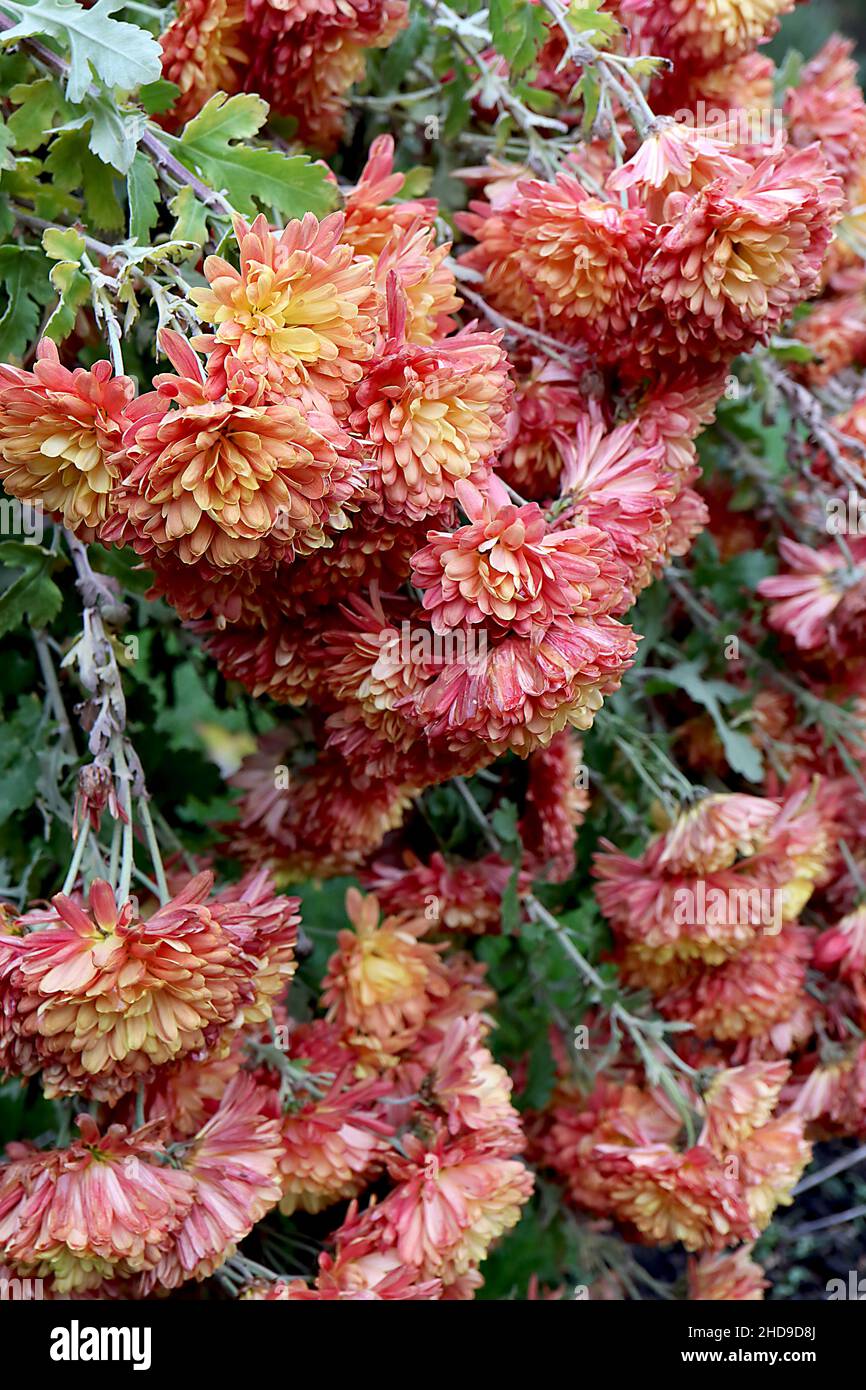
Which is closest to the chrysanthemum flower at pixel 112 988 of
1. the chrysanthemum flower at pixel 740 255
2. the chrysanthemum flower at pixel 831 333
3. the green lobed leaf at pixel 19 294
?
the green lobed leaf at pixel 19 294

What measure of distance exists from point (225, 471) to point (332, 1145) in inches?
25.9

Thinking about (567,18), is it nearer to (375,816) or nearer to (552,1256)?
(375,816)

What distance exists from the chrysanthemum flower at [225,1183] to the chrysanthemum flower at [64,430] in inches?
21.0

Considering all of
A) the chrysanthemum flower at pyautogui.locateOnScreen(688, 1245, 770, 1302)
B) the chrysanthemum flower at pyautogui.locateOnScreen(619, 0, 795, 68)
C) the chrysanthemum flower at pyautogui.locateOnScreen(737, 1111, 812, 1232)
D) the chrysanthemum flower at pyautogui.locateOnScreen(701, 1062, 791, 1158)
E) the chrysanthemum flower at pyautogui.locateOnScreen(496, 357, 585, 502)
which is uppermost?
the chrysanthemum flower at pyautogui.locateOnScreen(619, 0, 795, 68)

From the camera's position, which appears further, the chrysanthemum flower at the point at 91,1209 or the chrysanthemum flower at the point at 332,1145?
the chrysanthemum flower at the point at 332,1145

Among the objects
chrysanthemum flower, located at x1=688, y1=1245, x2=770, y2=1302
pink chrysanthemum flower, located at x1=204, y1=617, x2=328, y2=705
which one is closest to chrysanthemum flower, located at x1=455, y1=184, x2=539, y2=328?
pink chrysanthemum flower, located at x1=204, y1=617, x2=328, y2=705

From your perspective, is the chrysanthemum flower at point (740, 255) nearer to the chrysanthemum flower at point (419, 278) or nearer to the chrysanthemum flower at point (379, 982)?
the chrysanthemum flower at point (419, 278)

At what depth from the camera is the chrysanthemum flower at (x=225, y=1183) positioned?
1.05m

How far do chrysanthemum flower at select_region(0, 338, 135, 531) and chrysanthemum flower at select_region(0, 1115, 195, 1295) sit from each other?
0.49 meters

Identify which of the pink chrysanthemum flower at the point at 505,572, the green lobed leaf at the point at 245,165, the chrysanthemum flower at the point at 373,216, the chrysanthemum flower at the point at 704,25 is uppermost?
the chrysanthemum flower at the point at 704,25

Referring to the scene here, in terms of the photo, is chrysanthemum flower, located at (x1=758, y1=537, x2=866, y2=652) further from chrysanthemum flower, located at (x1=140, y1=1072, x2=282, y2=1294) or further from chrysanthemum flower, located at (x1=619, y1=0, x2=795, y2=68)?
chrysanthemum flower, located at (x1=140, y1=1072, x2=282, y2=1294)

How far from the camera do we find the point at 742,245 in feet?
3.33

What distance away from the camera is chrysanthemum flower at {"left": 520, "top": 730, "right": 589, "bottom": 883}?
1469mm
